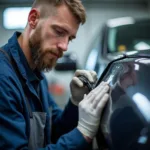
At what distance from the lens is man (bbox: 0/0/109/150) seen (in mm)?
1310

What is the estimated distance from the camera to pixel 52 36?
165 centimetres

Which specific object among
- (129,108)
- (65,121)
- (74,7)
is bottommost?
(65,121)

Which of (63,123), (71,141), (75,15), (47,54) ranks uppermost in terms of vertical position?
(75,15)

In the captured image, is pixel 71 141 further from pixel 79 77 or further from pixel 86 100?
pixel 79 77

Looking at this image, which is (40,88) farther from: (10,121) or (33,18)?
(10,121)

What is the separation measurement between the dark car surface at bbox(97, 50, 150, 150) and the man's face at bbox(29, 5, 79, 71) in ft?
1.61

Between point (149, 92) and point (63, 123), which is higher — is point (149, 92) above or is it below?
above

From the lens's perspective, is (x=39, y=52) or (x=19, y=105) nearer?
(x=19, y=105)

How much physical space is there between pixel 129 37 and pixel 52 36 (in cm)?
167

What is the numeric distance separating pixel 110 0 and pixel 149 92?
817cm

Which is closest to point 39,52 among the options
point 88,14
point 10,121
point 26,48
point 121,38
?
point 26,48

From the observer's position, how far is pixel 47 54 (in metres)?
1.68

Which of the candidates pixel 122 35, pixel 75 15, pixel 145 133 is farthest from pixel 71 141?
pixel 122 35

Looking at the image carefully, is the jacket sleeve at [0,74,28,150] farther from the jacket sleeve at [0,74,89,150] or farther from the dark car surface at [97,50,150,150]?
the dark car surface at [97,50,150,150]
